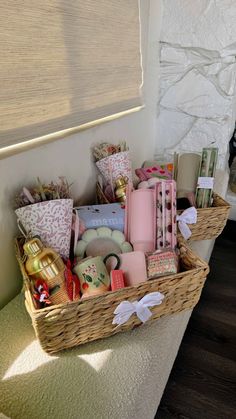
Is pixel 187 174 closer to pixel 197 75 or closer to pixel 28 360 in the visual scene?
pixel 197 75

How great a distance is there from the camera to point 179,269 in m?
0.85

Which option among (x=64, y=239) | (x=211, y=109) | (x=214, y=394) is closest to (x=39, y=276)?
(x=64, y=239)

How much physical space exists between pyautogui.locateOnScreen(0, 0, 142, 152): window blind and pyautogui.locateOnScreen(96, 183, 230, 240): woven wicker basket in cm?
33

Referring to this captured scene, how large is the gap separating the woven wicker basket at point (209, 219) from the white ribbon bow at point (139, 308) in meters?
0.48

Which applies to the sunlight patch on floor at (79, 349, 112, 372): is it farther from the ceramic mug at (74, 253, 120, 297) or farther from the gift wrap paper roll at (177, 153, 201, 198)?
the gift wrap paper roll at (177, 153, 201, 198)

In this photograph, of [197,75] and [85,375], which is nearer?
[85,375]

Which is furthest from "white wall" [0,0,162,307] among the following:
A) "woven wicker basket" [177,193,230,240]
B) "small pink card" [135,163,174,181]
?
"woven wicker basket" [177,193,230,240]

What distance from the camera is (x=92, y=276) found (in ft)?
2.46

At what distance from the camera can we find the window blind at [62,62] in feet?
2.40

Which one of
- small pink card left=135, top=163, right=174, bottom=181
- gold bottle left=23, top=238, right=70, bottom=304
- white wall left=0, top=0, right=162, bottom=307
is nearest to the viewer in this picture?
gold bottle left=23, top=238, right=70, bottom=304

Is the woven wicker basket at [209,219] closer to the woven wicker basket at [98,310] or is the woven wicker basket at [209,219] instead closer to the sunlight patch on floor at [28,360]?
the woven wicker basket at [98,310]

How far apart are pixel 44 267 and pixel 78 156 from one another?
19.8 inches

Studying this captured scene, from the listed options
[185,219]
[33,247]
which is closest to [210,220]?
[185,219]

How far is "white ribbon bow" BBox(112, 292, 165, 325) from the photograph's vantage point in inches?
27.5
